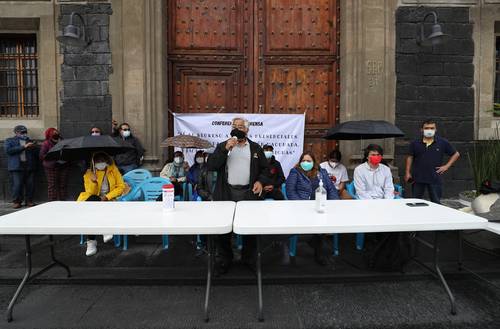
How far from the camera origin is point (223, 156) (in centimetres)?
367

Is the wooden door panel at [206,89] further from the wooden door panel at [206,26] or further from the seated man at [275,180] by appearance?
the seated man at [275,180]

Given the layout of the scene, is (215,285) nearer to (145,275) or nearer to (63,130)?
(145,275)

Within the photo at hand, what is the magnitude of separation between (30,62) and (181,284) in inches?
236

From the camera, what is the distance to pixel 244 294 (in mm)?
3164

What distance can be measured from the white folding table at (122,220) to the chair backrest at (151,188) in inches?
59.6

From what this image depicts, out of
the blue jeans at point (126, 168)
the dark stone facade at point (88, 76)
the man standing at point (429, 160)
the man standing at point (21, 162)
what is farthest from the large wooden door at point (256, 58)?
the man standing at point (21, 162)

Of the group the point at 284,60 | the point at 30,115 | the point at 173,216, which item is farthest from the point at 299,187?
the point at 30,115

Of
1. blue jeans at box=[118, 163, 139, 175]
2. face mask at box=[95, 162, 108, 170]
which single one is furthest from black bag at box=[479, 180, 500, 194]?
blue jeans at box=[118, 163, 139, 175]

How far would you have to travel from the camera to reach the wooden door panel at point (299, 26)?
21.8 feet

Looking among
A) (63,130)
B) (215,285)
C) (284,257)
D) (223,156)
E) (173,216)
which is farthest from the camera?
(63,130)

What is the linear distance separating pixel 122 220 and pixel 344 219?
5.91 feet

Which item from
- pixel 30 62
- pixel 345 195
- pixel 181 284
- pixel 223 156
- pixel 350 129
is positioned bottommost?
pixel 181 284

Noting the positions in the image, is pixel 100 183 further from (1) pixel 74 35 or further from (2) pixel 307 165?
(1) pixel 74 35

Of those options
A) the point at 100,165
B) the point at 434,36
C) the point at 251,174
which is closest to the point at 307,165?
the point at 251,174
